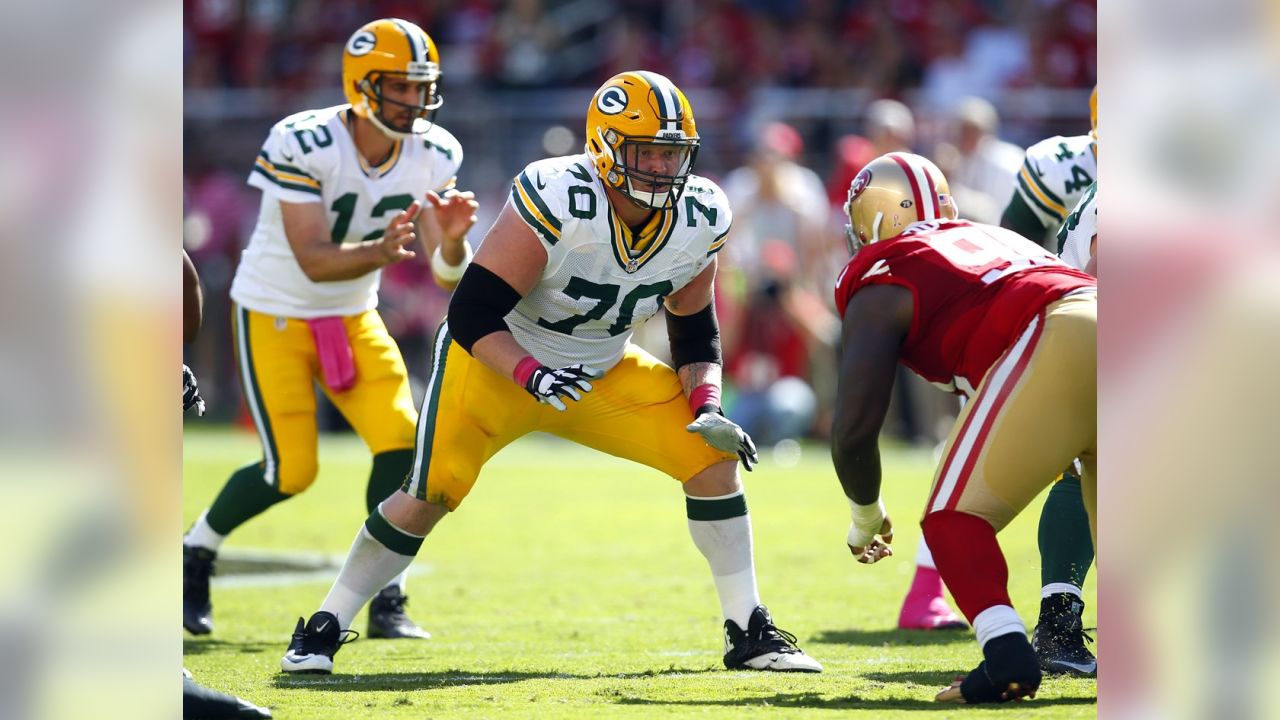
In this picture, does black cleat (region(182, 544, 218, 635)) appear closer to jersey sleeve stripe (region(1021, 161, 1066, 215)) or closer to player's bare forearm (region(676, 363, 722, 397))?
player's bare forearm (region(676, 363, 722, 397))

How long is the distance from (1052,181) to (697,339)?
Answer: 60.5 inches

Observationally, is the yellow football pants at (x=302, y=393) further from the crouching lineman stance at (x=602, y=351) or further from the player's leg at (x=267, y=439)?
the crouching lineman stance at (x=602, y=351)

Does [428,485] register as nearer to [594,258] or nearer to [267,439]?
[594,258]

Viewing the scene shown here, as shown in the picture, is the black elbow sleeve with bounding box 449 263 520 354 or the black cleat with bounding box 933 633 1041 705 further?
the black elbow sleeve with bounding box 449 263 520 354

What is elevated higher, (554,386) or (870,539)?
(554,386)

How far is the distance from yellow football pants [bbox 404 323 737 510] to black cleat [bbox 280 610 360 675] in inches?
18.0

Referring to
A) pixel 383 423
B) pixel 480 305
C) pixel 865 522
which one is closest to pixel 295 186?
pixel 383 423

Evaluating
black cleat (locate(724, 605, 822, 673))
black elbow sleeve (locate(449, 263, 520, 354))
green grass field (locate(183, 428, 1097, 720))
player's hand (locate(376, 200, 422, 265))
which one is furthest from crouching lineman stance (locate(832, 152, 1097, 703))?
player's hand (locate(376, 200, 422, 265))

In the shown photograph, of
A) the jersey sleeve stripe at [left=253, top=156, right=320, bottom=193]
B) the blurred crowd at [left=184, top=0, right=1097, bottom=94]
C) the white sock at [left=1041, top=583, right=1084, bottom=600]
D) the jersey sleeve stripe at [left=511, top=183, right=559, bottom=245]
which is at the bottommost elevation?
the white sock at [left=1041, top=583, right=1084, bottom=600]

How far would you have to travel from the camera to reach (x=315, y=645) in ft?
15.5

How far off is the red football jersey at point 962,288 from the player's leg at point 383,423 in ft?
6.23

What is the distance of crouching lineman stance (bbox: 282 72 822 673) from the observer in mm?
4594
